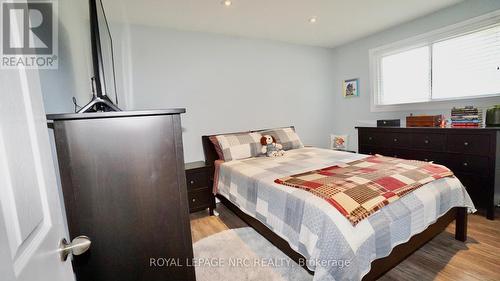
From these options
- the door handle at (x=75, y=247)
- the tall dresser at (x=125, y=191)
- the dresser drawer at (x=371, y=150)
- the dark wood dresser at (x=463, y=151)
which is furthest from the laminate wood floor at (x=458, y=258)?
the door handle at (x=75, y=247)

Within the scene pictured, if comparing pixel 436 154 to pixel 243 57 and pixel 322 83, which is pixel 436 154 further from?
pixel 243 57

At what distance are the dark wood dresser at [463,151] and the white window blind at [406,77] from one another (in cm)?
70

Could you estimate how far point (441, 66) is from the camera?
2904 mm

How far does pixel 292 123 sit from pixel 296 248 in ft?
8.57

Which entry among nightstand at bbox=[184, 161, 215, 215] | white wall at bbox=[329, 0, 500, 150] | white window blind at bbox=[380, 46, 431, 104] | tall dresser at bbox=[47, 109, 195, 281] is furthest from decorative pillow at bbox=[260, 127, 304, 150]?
tall dresser at bbox=[47, 109, 195, 281]

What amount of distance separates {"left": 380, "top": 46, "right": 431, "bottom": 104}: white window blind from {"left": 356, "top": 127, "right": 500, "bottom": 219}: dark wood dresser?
0.70m

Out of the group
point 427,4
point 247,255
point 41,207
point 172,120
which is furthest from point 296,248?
point 427,4

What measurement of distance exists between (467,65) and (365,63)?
1.24m

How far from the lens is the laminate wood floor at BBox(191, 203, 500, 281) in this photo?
1.59 meters

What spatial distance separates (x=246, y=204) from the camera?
81.5 inches

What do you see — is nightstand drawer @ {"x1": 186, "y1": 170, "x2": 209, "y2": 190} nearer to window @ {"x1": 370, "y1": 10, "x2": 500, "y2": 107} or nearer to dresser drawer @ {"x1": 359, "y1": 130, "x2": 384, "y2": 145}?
dresser drawer @ {"x1": 359, "y1": 130, "x2": 384, "y2": 145}

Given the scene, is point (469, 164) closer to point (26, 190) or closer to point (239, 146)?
point (239, 146)

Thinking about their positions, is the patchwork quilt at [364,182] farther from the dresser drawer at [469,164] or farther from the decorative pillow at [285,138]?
the decorative pillow at [285,138]

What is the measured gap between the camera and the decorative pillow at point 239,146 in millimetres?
2830
